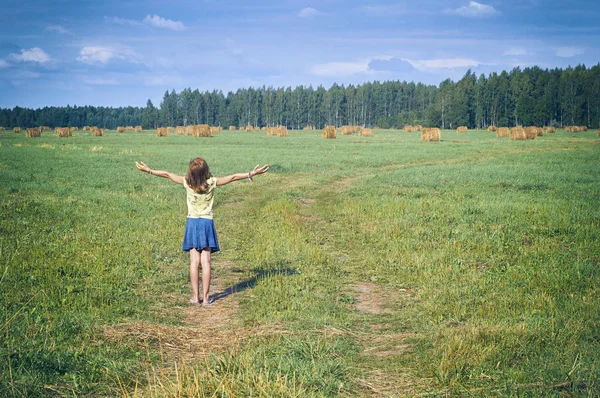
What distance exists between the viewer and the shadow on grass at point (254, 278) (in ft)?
32.3

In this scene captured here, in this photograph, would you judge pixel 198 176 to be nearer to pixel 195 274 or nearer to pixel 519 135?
pixel 195 274

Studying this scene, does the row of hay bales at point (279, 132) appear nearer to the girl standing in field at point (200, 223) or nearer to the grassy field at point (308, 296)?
the grassy field at point (308, 296)

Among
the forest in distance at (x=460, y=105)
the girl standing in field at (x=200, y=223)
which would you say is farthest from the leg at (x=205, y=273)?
the forest in distance at (x=460, y=105)

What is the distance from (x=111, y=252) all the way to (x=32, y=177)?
14.9 m

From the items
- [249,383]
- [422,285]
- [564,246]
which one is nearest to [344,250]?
[422,285]

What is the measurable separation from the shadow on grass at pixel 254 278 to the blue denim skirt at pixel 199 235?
40.6 inches

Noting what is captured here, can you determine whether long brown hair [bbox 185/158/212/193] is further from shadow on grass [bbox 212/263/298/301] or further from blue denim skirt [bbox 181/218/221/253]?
shadow on grass [bbox 212/263/298/301]

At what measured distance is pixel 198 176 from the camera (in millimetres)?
9219

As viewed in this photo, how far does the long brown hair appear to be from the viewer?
362 inches

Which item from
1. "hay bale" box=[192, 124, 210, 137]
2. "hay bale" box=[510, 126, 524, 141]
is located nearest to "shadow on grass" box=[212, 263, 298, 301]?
"hay bale" box=[510, 126, 524, 141]

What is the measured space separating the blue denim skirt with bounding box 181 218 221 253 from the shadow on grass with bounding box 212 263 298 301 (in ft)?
3.39

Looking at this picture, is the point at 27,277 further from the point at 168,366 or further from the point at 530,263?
the point at 530,263

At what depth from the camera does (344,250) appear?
13281mm

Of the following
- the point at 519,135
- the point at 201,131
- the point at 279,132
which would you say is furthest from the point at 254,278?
the point at 279,132
